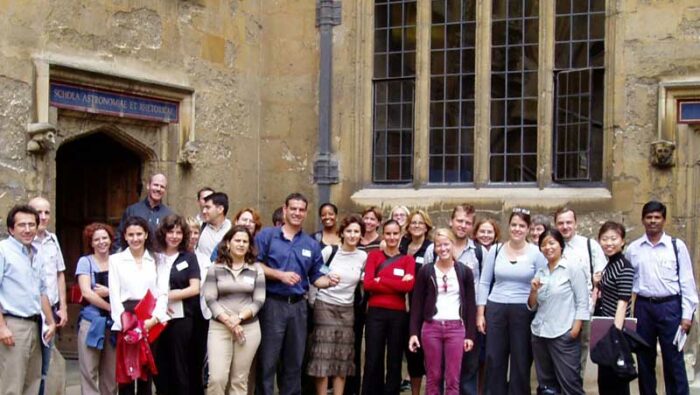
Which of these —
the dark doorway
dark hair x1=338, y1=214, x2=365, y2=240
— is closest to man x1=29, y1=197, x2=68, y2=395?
dark hair x1=338, y1=214, x2=365, y2=240

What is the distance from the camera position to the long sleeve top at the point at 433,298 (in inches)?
315

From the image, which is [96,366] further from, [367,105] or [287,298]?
[367,105]

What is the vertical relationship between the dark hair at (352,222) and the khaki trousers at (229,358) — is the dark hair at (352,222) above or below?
above

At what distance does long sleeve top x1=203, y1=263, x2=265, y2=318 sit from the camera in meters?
7.65

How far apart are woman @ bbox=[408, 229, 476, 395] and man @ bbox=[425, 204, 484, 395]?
10.8 inches

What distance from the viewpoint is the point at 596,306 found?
8.00 meters

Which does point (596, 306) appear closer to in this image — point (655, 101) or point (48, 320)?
point (655, 101)

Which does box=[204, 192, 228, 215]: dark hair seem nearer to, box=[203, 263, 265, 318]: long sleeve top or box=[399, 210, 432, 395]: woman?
box=[203, 263, 265, 318]: long sleeve top

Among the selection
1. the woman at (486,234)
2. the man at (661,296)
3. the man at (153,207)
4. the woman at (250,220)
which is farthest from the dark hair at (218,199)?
the man at (661,296)

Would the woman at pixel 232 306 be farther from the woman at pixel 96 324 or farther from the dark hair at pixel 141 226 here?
the woman at pixel 96 324

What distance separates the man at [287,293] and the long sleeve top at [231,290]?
30 centimetres

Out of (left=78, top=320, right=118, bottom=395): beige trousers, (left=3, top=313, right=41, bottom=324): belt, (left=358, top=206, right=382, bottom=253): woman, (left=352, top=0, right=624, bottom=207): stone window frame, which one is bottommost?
(left=78, top=320, right=118, bottom=395): beige trousers

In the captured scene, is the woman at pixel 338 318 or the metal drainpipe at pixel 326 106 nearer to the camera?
the woman at pixel 338 318

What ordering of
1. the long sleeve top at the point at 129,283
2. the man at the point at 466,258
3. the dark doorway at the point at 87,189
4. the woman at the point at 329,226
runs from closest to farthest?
the long sleeve top at the point at 129,283 → the man at the point at 466,258 → the woman at the point at 329,226 → the dark doorway at the point at 87,189
